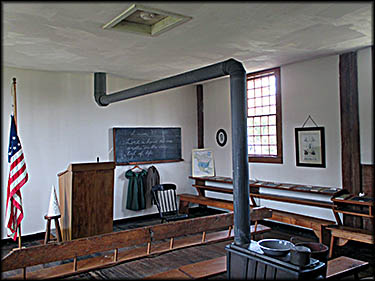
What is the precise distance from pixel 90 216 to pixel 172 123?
3402mm

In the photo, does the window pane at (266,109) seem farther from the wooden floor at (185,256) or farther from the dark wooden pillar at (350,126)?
the wooden floor at (185,256)

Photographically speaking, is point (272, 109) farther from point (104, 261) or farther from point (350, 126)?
point (104, 261)

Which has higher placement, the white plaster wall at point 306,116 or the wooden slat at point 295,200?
the white plaster wall at point 306,116

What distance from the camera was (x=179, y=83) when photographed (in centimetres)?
389

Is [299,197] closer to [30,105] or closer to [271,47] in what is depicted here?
[271,47]

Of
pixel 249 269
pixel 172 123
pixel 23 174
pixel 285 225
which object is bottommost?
pixel 285 225

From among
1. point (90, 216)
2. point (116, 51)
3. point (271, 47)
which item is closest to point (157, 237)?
point (90, 216)

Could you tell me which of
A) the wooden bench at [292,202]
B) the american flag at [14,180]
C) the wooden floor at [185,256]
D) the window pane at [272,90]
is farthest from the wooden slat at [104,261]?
the window pane at [272,90]

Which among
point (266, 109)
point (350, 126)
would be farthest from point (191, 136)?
point (350, 126)

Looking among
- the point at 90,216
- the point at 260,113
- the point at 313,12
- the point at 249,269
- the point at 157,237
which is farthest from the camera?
the point at 260,113

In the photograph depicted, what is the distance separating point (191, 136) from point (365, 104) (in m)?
3.66

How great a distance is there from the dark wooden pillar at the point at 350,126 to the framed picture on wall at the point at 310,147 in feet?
1.11

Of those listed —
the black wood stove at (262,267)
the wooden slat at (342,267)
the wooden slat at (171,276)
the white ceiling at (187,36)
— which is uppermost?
the white ceiling at (187,36)

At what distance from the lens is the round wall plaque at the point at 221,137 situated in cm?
720
